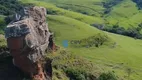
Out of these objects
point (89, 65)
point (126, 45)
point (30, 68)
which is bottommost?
point (126, 45)

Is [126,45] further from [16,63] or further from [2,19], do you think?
[16,63]

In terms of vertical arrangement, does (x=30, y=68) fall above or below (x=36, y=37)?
below

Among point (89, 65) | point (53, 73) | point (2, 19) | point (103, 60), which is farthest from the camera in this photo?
point (2, 19)

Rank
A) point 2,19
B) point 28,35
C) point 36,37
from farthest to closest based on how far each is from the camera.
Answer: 1. point 2,19
2. point 36,37
3. point 28,35

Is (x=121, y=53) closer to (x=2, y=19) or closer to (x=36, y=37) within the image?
(x=2, y=19)

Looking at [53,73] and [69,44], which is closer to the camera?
[53,73]

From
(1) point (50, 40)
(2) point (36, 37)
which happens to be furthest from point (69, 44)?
(2) point (36, 37)

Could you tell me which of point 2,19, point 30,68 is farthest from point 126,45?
point 30,68
